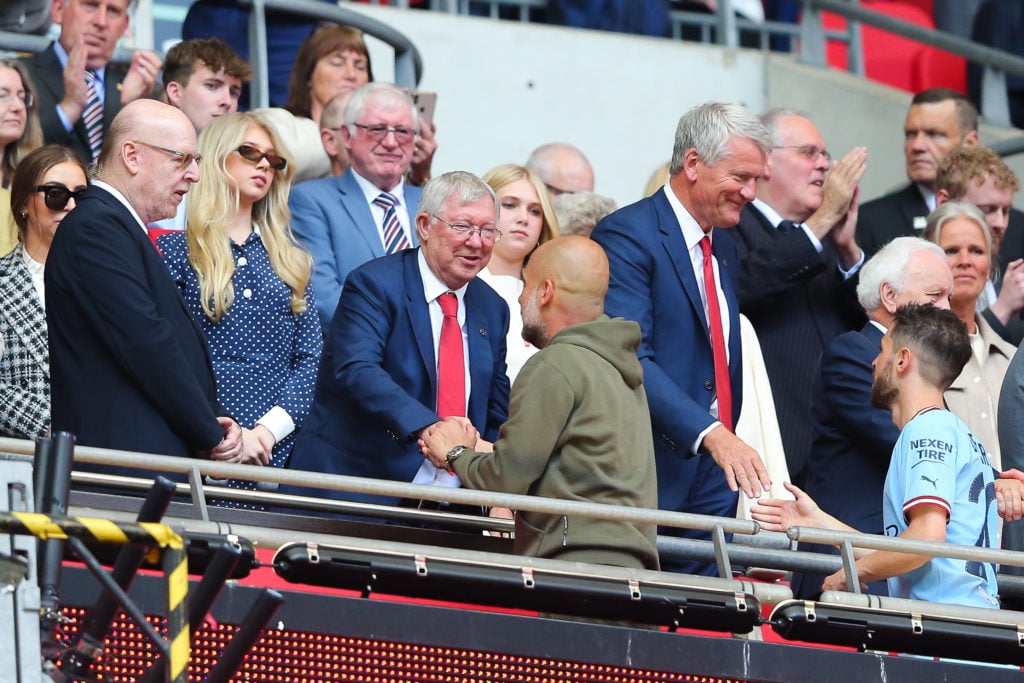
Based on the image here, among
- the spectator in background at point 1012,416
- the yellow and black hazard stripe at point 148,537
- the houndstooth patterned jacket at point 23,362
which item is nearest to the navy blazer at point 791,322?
the spectator in background at point 1012,416

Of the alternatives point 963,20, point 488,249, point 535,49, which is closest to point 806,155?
point 488,249

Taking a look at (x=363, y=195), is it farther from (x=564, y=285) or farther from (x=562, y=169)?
(x=564, y=285)

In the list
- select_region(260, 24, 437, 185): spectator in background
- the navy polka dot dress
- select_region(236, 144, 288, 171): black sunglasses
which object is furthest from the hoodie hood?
select_region(260, 24, 437, 185): spectator in background

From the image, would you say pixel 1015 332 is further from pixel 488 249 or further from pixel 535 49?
pixel 535 49

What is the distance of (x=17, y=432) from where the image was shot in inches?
243

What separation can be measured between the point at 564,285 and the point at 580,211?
2417mm

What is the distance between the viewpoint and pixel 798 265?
297 inches

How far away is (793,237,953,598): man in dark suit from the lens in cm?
653

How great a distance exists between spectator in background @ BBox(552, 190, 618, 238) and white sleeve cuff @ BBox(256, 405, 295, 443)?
1642mm

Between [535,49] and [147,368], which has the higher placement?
[535,49]

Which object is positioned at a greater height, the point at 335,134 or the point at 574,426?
the point at 335,134

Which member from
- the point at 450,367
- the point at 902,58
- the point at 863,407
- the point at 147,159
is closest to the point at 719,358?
the point at 863,407

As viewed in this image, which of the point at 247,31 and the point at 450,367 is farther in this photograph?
the point at 247,31

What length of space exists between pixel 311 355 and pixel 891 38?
27.6ft
